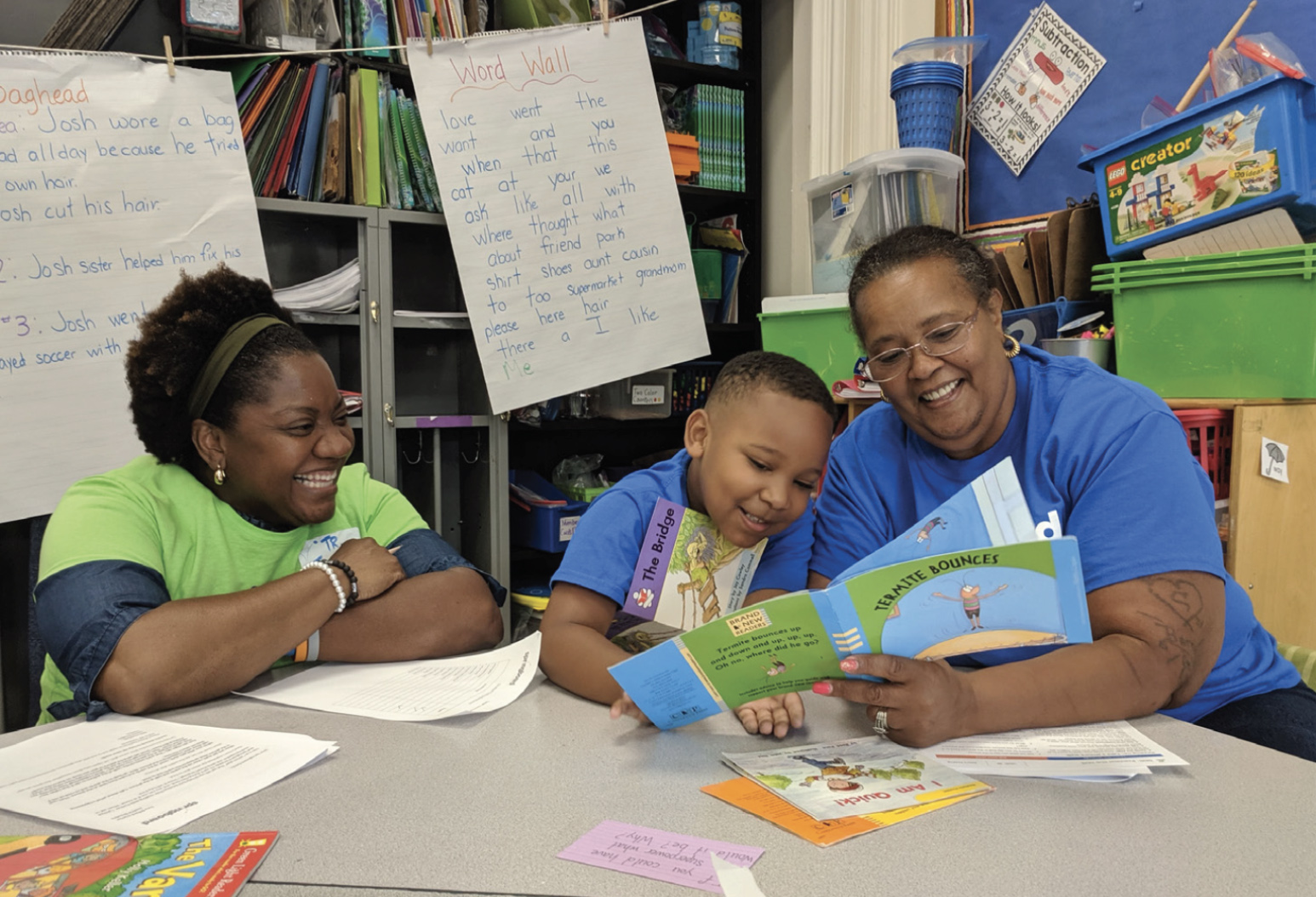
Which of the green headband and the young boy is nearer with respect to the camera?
the young boy

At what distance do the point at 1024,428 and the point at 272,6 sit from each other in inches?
89.5

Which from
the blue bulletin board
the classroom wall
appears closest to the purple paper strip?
the blue bulletin board

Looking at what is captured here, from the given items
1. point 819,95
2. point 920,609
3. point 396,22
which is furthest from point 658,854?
point 819,95

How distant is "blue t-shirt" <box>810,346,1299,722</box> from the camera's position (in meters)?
0.97

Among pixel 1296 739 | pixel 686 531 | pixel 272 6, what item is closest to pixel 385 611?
pixel 686 531

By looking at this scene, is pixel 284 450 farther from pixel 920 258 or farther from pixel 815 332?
pixel 815 332

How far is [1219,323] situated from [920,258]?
3.01 ft

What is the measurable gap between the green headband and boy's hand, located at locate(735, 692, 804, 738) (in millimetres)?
925

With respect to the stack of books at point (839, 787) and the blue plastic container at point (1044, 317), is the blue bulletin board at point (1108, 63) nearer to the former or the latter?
the blue plastic container at point (1044, 317)

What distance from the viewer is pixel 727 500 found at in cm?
118

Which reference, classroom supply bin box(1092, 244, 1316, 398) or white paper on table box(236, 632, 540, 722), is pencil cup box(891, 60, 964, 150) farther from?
white paper on table box(236, 632, 540, 722)

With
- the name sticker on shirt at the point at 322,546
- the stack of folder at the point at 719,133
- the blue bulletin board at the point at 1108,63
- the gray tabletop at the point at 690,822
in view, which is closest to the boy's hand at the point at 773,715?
the gray tabletop at the point at 690,822

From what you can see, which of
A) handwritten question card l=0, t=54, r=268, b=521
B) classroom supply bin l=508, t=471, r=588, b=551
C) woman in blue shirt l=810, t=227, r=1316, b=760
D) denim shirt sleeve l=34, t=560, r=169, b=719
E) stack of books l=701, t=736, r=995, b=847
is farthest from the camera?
classroom supply bin l=508, t=471, r=588, b=551

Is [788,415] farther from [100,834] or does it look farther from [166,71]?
[166,71]
